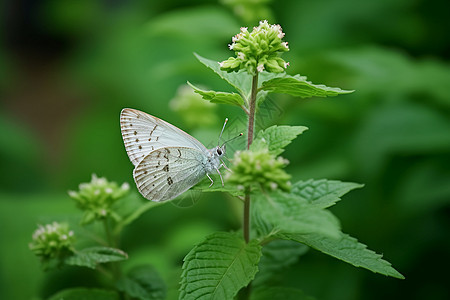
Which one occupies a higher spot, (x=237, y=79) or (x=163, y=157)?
(x=237, y=79)

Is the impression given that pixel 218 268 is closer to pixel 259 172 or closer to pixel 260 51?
pixel 259 172

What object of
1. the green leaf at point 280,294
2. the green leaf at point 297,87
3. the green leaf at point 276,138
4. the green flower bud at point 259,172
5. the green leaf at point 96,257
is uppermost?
the green leaf at point 297,87

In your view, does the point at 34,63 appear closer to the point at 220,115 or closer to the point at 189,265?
the point at 220,115

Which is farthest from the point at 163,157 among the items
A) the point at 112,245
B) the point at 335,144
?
the point at 335,144

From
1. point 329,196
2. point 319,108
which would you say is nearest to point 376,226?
point 319,108

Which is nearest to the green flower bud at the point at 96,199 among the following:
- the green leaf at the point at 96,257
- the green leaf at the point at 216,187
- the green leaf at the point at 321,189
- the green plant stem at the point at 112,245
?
the green plant stem at the point at 112,245

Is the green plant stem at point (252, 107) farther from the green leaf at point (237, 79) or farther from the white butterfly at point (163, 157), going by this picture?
the white butterfly at point (163, 157)
